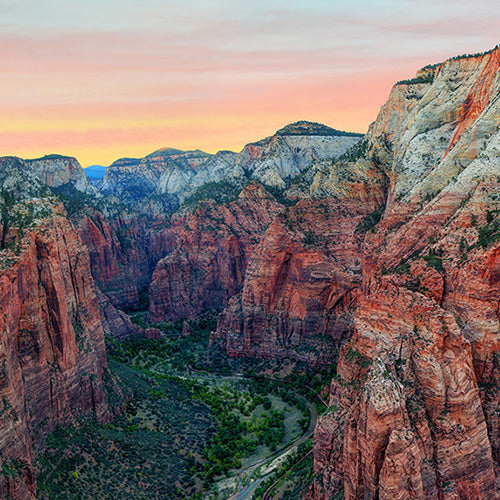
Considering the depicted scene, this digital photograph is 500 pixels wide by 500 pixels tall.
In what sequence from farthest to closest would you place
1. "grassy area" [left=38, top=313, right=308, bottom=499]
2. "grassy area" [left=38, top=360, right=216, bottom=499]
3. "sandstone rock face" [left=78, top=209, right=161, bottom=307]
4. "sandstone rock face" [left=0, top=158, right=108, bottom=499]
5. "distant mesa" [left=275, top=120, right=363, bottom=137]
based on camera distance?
"distant mesa" [left=275, top=120, right=363, bottom=137], "sandstone rock face" [left=78, top=209, right=161, bottom=307], "grassy area" [left=38, top=313, right=308, bottom=499], "grassy area" [left=38, top=360, right=216, bottom=499], "sandstone rock face" [left=0, top=158, right=108, bottom=499]

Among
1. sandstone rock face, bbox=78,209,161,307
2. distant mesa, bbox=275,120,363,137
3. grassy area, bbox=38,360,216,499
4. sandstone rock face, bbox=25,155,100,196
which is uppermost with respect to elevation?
distant mesa, bbox=275,120,363,137

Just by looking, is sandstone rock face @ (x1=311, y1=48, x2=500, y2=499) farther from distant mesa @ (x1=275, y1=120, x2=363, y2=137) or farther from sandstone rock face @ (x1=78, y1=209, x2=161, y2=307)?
distant mesa @ (x1=275, y1=120, x2=363, y2=137)

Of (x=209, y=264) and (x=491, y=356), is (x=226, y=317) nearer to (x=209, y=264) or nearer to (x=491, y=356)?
(x=209, y=264)

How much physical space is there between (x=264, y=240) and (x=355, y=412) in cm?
5973

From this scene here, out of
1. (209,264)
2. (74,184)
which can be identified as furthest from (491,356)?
(74,184)

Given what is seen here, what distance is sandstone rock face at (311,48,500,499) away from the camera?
32406 millimetres

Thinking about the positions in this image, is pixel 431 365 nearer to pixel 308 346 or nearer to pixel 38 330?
pixel 38 330

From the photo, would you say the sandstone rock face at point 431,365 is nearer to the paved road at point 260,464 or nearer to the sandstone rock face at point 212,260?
the paved road at point 260,464

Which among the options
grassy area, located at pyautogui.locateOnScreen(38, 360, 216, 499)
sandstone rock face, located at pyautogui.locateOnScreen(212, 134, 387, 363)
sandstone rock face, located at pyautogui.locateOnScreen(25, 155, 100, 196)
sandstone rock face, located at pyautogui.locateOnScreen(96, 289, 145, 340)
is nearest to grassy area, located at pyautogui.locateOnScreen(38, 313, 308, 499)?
grassy area, located at pyautogui.locateOnScreen(38, 360, 216, 499)

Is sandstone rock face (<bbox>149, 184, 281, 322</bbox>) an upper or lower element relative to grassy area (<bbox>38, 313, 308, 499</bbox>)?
upper

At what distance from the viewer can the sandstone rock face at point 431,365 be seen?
32.4 metres

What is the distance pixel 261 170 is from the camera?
151 meters

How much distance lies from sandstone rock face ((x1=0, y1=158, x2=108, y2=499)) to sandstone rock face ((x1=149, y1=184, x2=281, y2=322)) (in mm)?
60392

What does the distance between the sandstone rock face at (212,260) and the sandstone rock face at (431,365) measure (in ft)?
239
